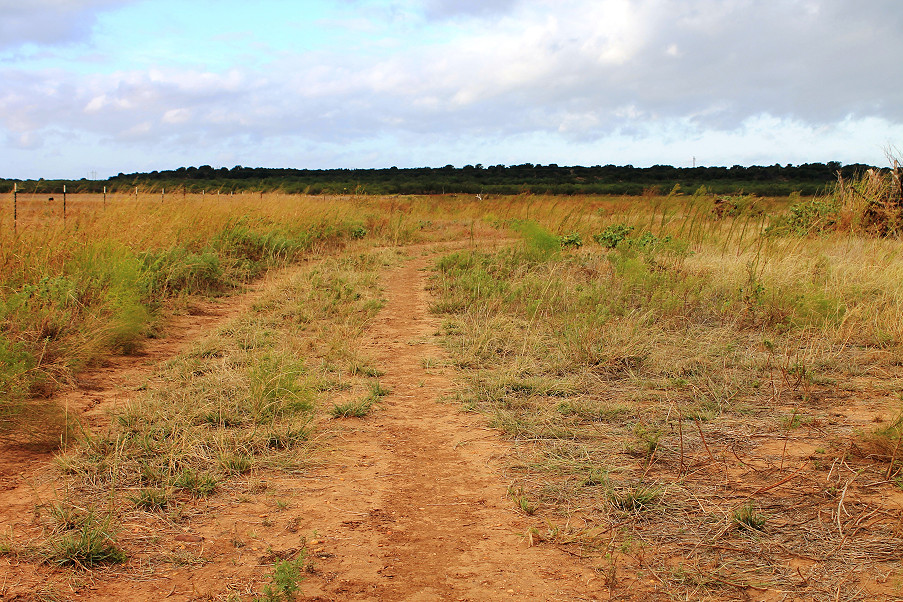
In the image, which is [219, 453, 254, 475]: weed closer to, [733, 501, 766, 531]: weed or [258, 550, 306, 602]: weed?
[258, 550, 306, 602]: weed

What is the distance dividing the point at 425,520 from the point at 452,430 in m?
1.15

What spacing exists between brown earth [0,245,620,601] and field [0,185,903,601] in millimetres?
13

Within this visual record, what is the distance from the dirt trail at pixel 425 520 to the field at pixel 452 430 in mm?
15

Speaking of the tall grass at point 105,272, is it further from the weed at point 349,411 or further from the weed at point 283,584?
the weed at point 283,584

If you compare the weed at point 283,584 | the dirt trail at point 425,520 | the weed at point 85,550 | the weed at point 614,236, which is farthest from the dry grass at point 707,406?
the weed at point 85,550

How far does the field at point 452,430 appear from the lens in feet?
8.76

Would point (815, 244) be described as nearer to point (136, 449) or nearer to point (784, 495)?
point (784, 495)

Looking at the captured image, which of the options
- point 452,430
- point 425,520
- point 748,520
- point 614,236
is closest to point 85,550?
point 425,520

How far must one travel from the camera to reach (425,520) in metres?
3.09

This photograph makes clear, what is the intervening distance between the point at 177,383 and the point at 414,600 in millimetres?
3075

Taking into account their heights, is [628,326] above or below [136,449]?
above

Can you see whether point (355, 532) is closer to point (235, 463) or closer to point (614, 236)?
point (235, 463)

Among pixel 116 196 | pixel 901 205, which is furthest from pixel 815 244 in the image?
pixel 116 196

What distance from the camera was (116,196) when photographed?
11500 millimetres
